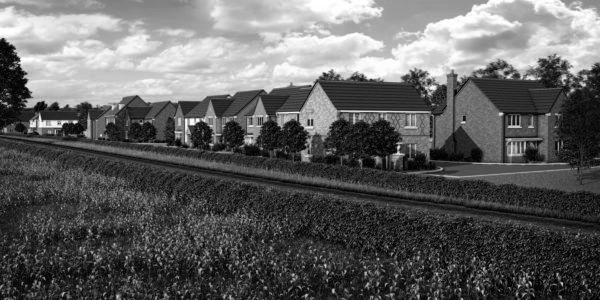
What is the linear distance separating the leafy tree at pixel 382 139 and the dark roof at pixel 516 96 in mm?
17209

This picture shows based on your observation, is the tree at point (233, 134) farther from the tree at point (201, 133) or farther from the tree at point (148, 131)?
the tree at point (148, 131)

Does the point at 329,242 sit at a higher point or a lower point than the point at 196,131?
lower

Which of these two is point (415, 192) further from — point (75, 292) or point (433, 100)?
point (433, 100)

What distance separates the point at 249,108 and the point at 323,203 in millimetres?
60361

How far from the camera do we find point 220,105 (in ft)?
271

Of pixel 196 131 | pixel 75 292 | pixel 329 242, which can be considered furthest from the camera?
pixel 196 131

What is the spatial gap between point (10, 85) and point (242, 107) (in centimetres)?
3070

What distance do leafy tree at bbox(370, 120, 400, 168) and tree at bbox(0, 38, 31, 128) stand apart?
4417 cm

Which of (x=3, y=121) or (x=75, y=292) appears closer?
(x=75, y=292)

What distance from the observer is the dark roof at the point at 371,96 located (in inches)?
2044

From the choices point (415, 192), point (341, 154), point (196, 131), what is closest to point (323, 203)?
point (415, 192)

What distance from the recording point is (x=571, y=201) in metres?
23.1

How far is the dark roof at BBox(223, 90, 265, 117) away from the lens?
7894cm

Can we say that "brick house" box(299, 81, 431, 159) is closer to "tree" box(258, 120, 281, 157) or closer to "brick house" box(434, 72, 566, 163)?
"tree" box(258, 120, 281, 157)
